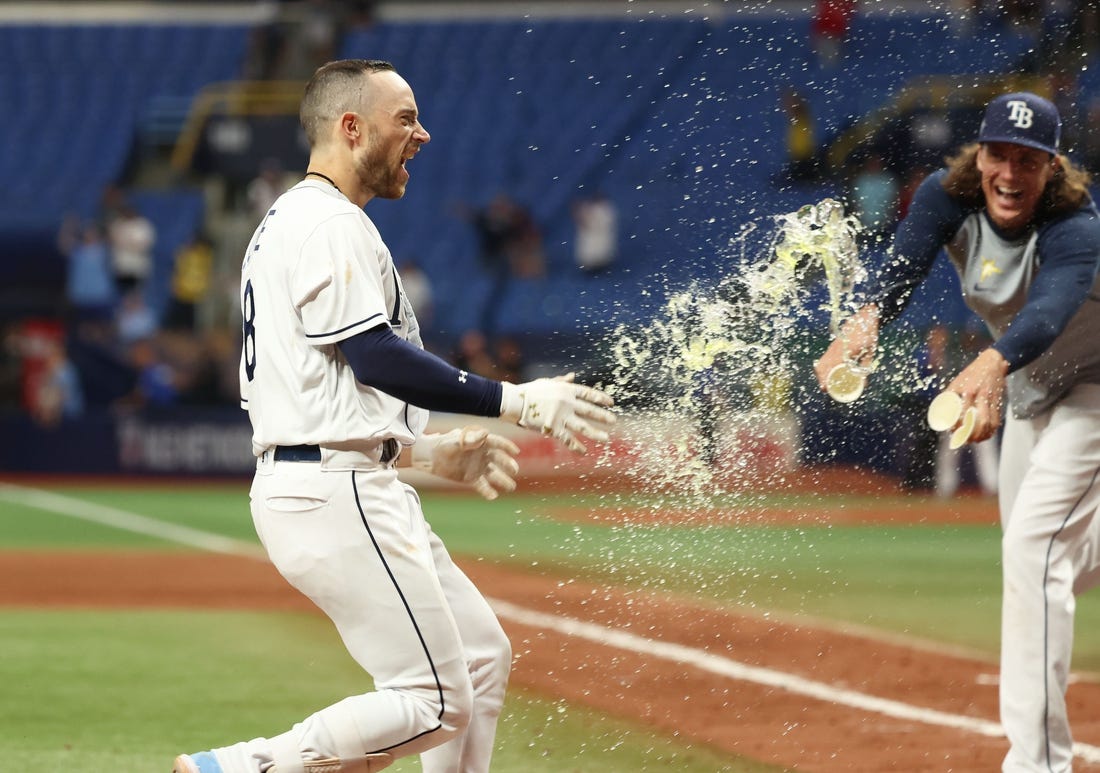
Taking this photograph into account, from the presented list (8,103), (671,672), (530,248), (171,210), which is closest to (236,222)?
(171,210)

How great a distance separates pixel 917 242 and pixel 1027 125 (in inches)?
23.9

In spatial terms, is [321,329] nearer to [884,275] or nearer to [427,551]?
[427,551]

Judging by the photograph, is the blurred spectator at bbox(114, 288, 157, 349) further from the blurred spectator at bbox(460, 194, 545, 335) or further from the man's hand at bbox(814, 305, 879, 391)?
the man's hand at bbox(814, 305, 879, 391)

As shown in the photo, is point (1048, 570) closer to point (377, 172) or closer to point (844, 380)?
point (844, 380)

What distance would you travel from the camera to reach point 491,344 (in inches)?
795

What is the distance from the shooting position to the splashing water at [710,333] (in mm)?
5828

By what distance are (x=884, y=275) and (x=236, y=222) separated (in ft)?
60.7

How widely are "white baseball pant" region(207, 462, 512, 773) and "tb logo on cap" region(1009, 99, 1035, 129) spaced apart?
2510 millimetres

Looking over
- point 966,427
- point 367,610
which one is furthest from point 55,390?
point 966,427

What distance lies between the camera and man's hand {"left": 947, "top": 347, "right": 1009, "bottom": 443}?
4.61 meters

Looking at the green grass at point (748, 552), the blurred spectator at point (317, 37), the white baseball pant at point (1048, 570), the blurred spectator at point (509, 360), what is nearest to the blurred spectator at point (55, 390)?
the green grass at point (748, 552)

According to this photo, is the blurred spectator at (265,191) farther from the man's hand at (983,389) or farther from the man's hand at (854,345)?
the man's hand at (983,389)

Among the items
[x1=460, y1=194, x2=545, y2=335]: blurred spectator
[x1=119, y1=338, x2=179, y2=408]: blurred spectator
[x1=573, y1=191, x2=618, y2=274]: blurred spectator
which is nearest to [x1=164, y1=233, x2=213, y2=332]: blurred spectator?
[x1=119, y1=338, x2=179, y2=408]: blurred spectator

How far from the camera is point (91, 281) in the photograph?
871 inches
